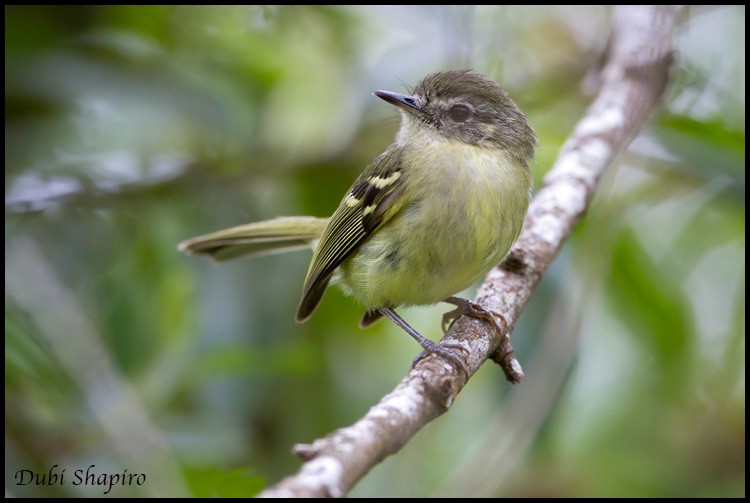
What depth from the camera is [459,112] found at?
138 inches

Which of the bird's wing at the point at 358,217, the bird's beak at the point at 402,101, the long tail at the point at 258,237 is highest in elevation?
the long tail at the point at 258,237

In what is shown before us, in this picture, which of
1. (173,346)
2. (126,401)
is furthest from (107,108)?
(126,401)

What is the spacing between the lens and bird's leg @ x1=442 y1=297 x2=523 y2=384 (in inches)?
102

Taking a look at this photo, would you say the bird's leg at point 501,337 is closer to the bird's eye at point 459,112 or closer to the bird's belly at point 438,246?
the bird's belly at point 438,246

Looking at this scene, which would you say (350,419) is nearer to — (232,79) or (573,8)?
(232,79)

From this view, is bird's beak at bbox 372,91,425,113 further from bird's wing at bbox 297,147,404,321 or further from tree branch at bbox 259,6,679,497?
tree branch at bbox 259,6,679,497

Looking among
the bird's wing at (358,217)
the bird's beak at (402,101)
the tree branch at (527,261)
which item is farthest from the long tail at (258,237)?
the tree branch at (527,261)

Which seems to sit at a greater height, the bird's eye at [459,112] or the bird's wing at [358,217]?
the bird's eye at [459,112]

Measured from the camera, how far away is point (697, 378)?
380 centimetres

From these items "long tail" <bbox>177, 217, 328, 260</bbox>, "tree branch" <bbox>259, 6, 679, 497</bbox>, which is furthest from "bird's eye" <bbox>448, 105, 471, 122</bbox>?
"long tail" <bbox>177, 217, 328, 260</bbox>

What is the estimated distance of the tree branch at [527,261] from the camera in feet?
5.29

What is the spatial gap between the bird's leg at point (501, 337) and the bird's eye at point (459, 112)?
2.76 ft

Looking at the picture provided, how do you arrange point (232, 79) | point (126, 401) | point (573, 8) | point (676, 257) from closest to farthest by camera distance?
point (126, 401), point (676, 257), point (232, 79), point (573, 8)

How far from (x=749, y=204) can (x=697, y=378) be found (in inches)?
33.3
